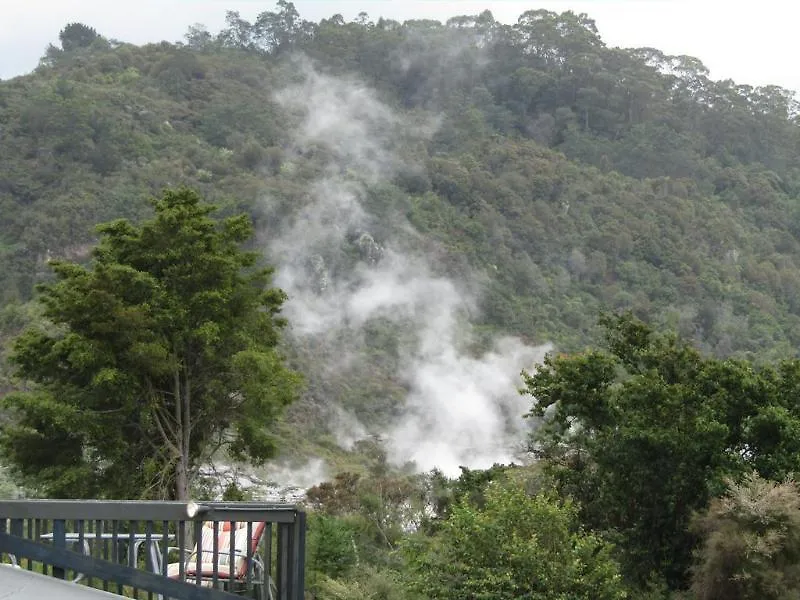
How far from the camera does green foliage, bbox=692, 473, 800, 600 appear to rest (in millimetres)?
11891

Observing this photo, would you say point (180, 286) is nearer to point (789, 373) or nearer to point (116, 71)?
point (789, 373)

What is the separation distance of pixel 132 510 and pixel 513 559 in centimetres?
735

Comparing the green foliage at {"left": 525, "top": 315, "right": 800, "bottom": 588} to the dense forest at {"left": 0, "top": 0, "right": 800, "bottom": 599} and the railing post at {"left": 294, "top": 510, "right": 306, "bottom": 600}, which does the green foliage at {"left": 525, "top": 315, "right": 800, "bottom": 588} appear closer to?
the dense forest at {"left": 0, "top": 0, "right": 800, "bottom": 599}

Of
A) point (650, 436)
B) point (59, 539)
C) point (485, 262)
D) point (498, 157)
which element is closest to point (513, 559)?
point (650, 436)

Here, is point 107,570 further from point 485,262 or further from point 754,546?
point 485,262

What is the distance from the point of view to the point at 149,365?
1659cm

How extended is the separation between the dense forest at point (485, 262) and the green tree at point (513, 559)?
4cm

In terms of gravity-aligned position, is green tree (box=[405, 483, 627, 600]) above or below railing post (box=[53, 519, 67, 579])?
above

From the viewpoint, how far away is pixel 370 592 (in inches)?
498

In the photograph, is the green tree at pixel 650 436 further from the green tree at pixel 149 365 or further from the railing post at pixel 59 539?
the railing post at pixel 59 539

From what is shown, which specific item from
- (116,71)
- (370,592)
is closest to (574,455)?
(370,592)

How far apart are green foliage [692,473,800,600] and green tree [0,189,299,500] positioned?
7.40 meters

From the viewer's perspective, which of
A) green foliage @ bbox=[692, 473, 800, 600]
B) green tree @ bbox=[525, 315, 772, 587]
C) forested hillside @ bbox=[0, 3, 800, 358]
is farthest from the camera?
forested hillside @ bbox=[0, 3, 800, 358]

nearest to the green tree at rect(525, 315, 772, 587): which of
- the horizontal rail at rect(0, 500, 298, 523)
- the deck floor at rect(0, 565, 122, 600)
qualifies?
the horizontal rail at rect(0, 500, 298, 523)
